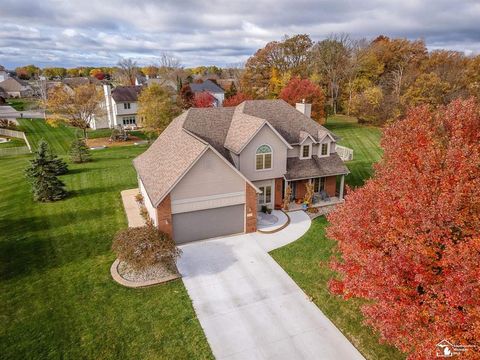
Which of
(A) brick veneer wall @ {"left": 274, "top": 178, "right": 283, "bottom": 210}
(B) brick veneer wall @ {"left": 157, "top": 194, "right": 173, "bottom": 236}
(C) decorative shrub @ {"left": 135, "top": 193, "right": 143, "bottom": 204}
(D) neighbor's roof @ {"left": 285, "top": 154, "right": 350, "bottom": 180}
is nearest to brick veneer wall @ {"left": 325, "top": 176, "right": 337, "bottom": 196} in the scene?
(D) neighbor's roof @ {"left": 285, "top": 154, "right": 350, "bottom": 180}

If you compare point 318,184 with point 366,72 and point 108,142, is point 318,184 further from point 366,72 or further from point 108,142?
point 366,72

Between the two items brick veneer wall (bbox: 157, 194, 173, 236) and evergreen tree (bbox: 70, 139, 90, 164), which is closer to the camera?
brick veneer wall (bbox: 157, 194, 173, 236)

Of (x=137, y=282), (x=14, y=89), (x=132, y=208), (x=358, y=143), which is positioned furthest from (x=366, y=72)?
(x=14, y=89)

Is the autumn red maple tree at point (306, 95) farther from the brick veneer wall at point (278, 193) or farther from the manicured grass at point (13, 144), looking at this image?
the manicured grass at point (13, 144)

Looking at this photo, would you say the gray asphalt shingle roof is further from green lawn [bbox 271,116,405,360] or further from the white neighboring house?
the white neighboring house

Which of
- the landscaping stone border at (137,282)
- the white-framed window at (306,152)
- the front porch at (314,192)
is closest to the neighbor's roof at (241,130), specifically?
the front porch at (314,192)

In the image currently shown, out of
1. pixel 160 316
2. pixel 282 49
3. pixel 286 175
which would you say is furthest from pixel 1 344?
pixel 282 49

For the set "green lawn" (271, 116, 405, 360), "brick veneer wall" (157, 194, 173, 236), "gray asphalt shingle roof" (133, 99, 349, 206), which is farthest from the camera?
"gray asphalt shingle roof" (133, 99, 349, 206)
